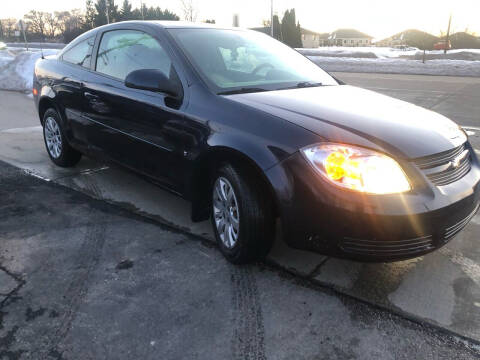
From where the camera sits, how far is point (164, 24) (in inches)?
142

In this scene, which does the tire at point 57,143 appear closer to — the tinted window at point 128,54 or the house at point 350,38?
the tinted window at point 128,54

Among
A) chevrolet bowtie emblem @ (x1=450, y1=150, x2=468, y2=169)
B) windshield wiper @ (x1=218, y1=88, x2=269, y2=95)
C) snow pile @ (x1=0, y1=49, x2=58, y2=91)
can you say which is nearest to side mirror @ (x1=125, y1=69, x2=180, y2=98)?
windshield wiper @ (x1=218, y1=88, x2=269, y2=95)

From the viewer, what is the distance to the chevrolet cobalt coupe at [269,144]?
7.67 ft

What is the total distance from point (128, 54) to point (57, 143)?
184cm

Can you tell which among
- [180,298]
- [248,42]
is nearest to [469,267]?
[180,298]

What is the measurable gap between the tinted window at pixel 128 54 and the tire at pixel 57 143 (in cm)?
114

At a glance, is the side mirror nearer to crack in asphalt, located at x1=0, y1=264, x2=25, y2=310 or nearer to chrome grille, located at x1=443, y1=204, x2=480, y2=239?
crack in asphalt, located at x1=0, y1=264, x2=25, y2=310

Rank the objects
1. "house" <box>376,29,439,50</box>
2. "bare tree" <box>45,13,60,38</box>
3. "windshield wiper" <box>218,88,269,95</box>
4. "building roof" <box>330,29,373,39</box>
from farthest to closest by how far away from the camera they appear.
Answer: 1. "building roof" <box>330,29,373,39</box>
2. "bare tree" <box>45,13,60,38</box>
3. "house" <box>376,29,439,50</box>
4. "windshield wiper" <box>218,88,269,95</box>

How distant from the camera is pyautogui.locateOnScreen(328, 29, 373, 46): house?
10181 centimetres

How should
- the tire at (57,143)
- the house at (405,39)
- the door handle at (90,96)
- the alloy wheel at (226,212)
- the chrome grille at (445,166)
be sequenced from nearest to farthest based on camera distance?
1. the chrome grille at (445,166)
2. the alloy wheel at (226,212)
3. the door handle at (90,96)
4. the tire at (57,143)
5. the house at (405,39)

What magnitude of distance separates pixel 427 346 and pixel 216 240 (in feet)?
5.13

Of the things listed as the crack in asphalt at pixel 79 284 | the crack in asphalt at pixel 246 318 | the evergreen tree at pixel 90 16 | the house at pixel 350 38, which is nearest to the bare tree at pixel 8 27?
the evergreen tree at pixel 90 16

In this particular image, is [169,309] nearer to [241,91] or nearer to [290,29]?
[241,91]

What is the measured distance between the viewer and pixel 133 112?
138 inches
